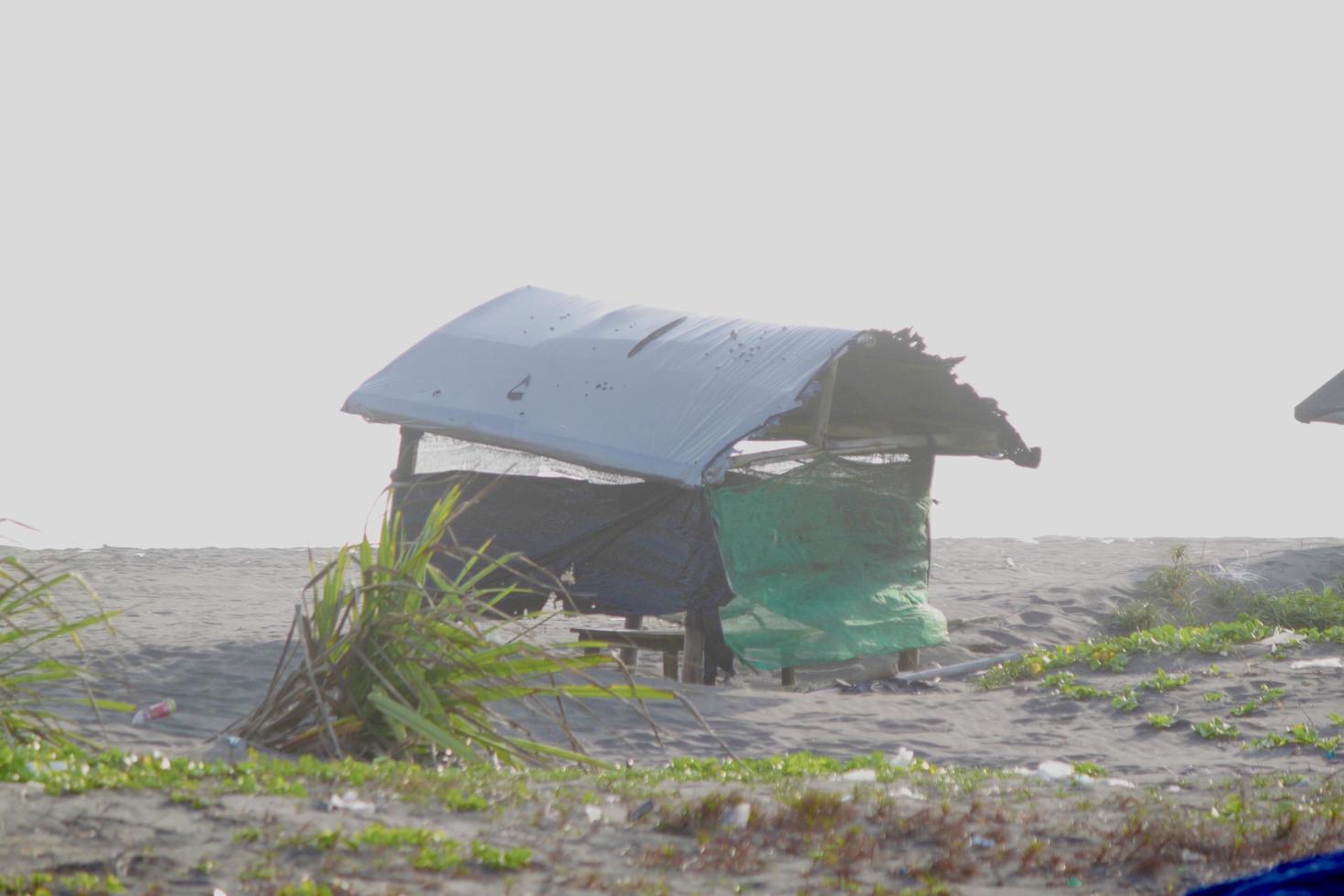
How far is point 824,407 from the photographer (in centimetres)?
1042

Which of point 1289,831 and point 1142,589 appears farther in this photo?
point 1142,589

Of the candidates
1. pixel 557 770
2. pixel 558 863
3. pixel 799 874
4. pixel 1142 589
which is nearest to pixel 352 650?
pixel 557 770

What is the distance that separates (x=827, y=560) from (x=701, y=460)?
2081mm

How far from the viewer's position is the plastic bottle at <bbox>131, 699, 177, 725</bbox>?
664cm

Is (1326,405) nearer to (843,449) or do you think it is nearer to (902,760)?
(843,449)

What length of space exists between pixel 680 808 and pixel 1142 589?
11.2 meters

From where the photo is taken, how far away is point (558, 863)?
153 inches

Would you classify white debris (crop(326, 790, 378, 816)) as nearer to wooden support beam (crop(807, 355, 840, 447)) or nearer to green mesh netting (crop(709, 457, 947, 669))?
green mesh netting (crop(709, 457, 947, 669))

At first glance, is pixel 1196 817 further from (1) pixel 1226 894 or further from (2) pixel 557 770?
(2) pixel 557 770

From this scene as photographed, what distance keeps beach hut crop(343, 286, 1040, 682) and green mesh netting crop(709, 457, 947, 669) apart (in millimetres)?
18

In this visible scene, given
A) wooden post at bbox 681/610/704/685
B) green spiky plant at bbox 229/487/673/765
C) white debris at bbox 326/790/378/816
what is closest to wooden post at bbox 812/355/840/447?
wooden post at bbox 681/610/704/685

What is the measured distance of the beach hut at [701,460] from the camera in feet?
32.3

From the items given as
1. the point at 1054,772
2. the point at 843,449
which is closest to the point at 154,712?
the point at 1054,772

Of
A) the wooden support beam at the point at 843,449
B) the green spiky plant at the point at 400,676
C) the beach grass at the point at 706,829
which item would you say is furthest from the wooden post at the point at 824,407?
the beach grass at the point at 706,829
